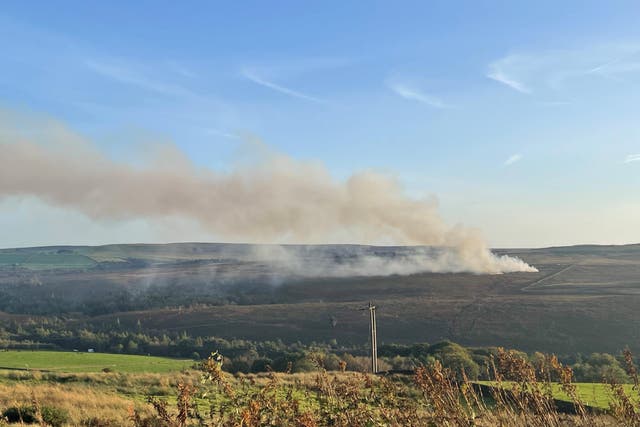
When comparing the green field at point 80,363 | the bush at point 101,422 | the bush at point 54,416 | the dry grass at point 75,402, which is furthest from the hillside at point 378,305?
the bush at point 101,422

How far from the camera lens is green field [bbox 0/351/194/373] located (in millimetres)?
50509

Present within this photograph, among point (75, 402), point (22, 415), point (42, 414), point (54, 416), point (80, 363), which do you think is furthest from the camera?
point (80, 363)

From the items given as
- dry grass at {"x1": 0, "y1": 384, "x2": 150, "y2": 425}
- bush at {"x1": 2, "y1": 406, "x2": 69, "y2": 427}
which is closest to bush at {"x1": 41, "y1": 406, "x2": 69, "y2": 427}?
bush at {"x1": 2, "y1": 406, "x2": 69, "y2": 427}

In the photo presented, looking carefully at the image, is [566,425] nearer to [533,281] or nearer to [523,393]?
[523,393]

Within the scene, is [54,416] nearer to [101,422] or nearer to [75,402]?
[75,402]

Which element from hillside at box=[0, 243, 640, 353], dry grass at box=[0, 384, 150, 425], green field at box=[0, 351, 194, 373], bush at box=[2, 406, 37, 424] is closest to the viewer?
bush at box=[2, 406, 37, 424]

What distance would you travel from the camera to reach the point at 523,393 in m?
8.76

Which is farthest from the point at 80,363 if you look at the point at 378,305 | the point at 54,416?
the point at 378,305

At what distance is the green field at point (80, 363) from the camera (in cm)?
5051

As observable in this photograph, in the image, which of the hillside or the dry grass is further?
the hillside

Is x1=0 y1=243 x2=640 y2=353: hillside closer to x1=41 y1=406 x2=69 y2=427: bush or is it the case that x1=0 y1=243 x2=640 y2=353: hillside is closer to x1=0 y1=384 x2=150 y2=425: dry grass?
x1=0 y1=384 x2=150 y2=425: dry grass

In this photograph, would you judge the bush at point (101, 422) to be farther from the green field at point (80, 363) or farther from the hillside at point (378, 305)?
the hillside at point (378, 305)

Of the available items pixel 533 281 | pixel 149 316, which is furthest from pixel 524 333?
pixel 149 316

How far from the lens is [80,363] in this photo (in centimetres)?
5644
